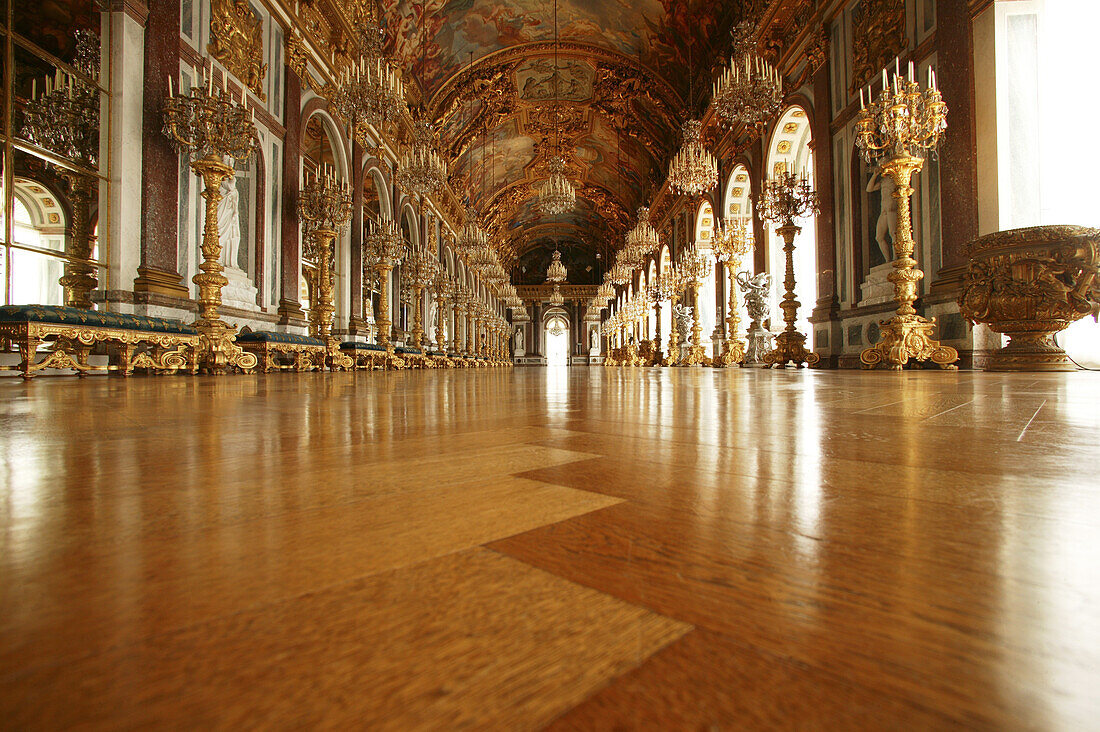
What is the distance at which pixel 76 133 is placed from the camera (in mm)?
4430

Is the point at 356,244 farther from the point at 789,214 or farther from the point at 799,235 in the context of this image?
the point at 799,235

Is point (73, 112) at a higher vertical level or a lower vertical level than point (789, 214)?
higher

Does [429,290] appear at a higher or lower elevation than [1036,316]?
higher

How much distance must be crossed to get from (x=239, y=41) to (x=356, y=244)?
348 centimetres

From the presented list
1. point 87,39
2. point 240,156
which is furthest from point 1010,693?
point 87,39

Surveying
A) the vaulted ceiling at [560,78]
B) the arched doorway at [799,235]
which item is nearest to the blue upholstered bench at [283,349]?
the arched doorway at [799,235]

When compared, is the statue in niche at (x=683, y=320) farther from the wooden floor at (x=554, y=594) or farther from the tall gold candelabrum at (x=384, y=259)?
the wooden floor at (x=554, y=594)

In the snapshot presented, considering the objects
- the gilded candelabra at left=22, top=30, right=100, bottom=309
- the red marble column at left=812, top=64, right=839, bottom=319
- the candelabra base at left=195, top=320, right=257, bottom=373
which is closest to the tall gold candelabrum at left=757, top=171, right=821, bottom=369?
the red marble column at left=812, top=64, right=839, bottom=319

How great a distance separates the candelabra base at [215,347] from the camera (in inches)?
167

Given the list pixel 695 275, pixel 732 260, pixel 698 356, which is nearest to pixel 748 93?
pixel 732 260

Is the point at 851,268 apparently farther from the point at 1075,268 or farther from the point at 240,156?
the point at 240,156

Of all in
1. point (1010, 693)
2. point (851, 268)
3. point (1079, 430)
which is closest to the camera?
point (1010, 693)

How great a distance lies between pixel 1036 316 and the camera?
353 centimetres

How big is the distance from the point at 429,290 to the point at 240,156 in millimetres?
9855
